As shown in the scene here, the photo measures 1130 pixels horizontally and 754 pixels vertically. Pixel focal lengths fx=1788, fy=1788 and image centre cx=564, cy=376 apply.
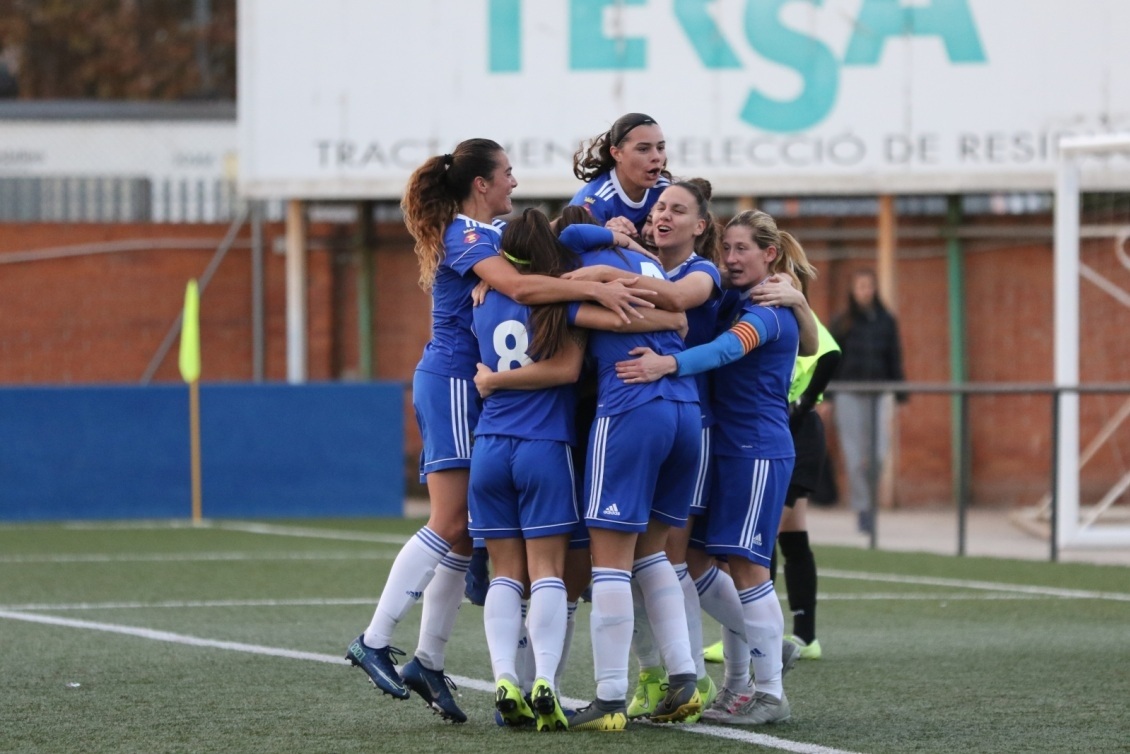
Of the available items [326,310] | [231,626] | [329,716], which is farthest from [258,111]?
[329,716]

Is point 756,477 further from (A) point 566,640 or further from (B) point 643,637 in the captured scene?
(A) point 566,640

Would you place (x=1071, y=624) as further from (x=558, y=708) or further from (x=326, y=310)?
(x=326, y=310)

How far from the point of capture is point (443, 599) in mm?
6047

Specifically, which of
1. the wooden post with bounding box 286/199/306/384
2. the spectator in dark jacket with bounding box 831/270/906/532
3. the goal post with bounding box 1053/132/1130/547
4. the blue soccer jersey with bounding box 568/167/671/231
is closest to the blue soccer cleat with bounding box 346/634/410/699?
the blue soccer jersey with bounding box 568/167/671/231

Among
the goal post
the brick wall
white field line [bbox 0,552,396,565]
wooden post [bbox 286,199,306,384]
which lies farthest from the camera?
wooden post [bbox 286,199,306,384]

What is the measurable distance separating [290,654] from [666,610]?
7.40ft

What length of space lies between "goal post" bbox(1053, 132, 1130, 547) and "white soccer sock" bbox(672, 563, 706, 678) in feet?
20.2

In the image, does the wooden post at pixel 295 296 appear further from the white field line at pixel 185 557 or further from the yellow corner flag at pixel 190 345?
the white field line at pixel 185 557

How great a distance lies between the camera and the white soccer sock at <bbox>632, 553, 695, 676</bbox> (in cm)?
570

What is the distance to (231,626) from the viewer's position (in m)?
8.33

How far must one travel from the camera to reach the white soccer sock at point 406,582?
5891 millimetres

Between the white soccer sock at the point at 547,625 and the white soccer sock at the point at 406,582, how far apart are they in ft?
1.66

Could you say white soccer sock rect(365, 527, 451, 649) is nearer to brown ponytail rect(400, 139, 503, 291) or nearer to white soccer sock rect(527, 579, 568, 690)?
white soccer sock rect(527, 579, 568, 690)

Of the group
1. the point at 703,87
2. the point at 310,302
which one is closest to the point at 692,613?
the point at 703,87
